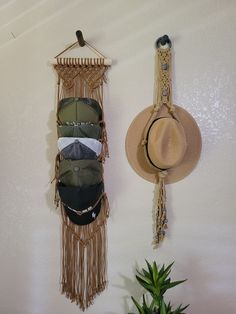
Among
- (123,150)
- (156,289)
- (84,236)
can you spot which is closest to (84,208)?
(84,236)

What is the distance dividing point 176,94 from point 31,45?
775 millimetres

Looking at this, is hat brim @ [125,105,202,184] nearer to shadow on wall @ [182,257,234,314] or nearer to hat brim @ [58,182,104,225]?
hat brim @ [58,182,104,225]

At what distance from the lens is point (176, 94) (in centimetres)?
139

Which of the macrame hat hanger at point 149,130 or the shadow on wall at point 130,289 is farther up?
the macrame hat hanger at point 149,130

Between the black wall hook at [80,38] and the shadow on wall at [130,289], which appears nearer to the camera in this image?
the black wall hook at [80,38]

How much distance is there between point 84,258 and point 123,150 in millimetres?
570

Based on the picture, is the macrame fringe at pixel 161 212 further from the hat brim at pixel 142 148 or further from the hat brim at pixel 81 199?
the hat brim at pixel 81 199

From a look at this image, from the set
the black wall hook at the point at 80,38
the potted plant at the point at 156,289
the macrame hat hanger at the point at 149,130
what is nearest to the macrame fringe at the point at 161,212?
the macrame hat hanger at the point at 149,130

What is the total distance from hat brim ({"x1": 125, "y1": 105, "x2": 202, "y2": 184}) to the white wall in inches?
1.4

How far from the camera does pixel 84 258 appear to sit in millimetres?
1390

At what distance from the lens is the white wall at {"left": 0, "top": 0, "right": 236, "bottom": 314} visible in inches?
54.5

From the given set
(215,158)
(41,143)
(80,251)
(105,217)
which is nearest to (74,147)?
(41,143)

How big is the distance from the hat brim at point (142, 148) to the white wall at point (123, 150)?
0.03 meters

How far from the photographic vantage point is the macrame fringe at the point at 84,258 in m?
1.39
